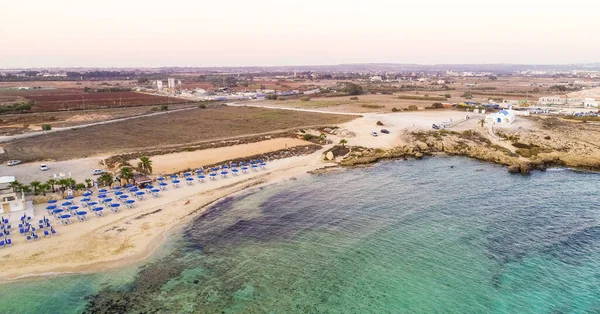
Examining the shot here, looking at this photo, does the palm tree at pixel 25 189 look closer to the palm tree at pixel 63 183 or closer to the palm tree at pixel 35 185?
the palm tree at pixel 35 185

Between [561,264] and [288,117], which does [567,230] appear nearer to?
[561,264]

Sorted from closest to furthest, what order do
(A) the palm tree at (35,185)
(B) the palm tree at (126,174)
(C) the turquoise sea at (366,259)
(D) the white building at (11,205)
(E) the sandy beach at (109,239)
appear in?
(C) the turquoise sea at (366,259)
(E) the sandy beach at (109,239)
(D) the white building at (11,205)
(A) the palm tree at (35,185)
(B) the palm tree at (126,174)

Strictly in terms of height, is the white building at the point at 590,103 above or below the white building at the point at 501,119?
above

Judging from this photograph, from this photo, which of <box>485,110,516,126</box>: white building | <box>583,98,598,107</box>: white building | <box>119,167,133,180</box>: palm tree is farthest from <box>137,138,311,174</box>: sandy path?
<box>583,98,598,107</box>: white building

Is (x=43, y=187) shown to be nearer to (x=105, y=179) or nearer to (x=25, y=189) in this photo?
(x=25, y=189)

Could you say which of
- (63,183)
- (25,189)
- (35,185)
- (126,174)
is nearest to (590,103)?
(126,174)

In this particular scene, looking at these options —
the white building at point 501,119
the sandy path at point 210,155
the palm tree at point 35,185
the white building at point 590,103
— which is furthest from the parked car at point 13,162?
the white building at point 590,103
